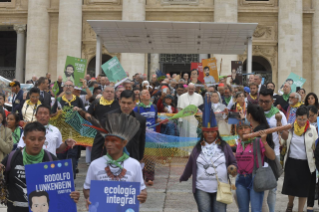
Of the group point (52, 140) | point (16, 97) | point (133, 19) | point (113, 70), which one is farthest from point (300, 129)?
point (133, 19)

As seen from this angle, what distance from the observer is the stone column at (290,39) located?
90.6 feet

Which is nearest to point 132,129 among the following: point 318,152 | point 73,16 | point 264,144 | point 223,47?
point 264,144

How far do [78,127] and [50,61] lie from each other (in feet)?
69.8

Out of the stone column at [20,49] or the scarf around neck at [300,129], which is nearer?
the scarf around neck at [300,129]

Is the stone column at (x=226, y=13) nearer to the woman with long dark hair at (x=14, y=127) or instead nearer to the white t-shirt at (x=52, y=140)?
the woman with long dark hair at (x=14, y=127)

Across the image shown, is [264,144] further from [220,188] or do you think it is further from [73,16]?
[73,16]

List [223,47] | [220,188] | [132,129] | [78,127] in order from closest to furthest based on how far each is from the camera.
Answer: [132,129] < [220,188] < [78,127] < [223,47]

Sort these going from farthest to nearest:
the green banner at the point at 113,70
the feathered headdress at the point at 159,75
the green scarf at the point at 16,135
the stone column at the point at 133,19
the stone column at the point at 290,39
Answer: the stone column at the point at 133,19 < the stone column at the point at 290,39 < the feathered headdress at the point at 159,75 < the green banner at the point at 113,70 < the green scarf at the point at 16,135

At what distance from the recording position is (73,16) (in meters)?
28.4

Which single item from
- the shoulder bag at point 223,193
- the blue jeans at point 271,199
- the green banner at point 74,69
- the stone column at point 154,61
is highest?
the stone column at point 154,61

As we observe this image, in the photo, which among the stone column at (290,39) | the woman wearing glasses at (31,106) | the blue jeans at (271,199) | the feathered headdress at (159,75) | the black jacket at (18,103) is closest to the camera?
the blue jeans at (271,199)

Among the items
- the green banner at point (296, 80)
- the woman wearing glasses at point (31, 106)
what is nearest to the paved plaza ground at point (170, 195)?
the woman wearing glasses at point (31, 106)

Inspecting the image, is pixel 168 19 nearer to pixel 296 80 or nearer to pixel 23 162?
pixel 296 80

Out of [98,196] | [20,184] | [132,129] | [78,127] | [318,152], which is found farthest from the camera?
[78,127]
